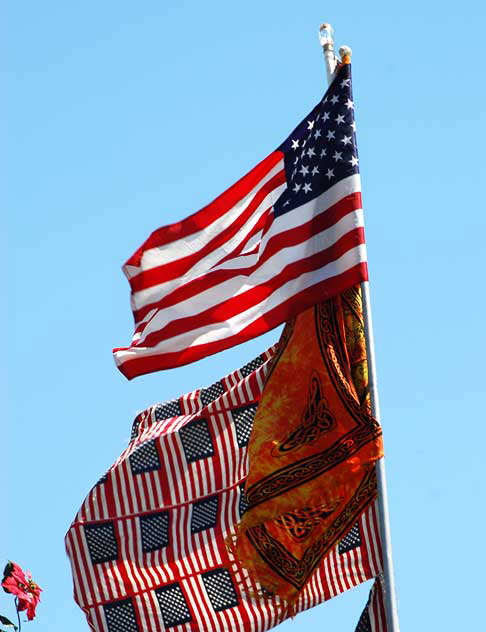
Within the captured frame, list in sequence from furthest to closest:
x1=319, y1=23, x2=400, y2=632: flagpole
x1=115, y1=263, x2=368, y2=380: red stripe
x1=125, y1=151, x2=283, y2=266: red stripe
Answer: x1=125, y1=151, x2=283, y2=266: red stripe → x1=115, y1=263, x2=368, y2=380: red stripe → x1=319, y1=23, x2=400, y2=632: flagpole

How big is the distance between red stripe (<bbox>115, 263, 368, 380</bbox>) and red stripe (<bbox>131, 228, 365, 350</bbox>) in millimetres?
212

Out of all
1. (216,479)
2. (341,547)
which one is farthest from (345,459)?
(216,479)

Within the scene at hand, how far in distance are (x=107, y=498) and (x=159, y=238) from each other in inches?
140

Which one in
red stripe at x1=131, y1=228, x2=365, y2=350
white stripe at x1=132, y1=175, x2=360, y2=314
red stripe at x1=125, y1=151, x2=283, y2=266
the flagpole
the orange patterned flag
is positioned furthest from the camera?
red stripe at x1=125, y1=151, x2=283, y2=266

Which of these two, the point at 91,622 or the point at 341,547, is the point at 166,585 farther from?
the point at 341,547

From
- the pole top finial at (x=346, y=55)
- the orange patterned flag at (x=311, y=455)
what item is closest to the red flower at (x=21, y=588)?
the orange patterned flag at (x=311, y=455)

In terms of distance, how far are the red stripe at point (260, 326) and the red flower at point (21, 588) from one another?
2.49 m

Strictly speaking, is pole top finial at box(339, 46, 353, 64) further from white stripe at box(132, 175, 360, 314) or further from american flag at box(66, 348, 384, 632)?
american flag at box(66, 348, 384, 632)

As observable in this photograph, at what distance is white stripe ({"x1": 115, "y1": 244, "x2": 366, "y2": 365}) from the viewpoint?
20.8m

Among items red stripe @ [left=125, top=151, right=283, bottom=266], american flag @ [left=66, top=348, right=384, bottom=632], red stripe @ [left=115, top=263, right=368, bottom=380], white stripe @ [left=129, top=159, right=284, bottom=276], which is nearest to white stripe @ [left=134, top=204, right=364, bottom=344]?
red stripe @ [left=115, top=263, right=368, bottom=380]

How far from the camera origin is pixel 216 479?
79.6ft

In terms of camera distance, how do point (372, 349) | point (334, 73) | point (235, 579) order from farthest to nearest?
point (235, 579)
point (334, 73)
point (372, 349)

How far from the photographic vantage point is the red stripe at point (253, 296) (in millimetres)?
20875

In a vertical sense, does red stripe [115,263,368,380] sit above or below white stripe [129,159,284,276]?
below
